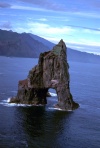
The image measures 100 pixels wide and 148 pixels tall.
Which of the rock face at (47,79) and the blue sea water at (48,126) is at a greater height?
the rock face at (47,79)

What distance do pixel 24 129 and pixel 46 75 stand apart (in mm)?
43869

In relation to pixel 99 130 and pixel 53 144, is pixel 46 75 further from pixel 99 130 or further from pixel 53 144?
pixel 53 144

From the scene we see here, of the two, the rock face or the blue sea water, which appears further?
the rock face

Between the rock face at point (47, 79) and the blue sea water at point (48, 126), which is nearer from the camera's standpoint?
the blue sea water at point (48, 126)

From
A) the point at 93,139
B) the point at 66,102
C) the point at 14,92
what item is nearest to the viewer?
the point at 93,139

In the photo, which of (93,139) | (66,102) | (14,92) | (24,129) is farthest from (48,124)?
(14,92)

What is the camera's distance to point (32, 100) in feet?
467

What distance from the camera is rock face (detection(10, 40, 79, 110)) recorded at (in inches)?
5423

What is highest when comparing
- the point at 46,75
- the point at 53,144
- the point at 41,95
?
the point at 46,75

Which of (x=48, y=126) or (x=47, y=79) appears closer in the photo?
(x=48, y=126)

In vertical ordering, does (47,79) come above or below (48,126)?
above

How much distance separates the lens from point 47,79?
465ft

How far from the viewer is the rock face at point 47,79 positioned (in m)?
138

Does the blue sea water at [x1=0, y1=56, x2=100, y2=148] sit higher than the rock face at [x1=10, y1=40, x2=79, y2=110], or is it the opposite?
the rock face at [x1=10, y1=40, x2=79, y2=110]
